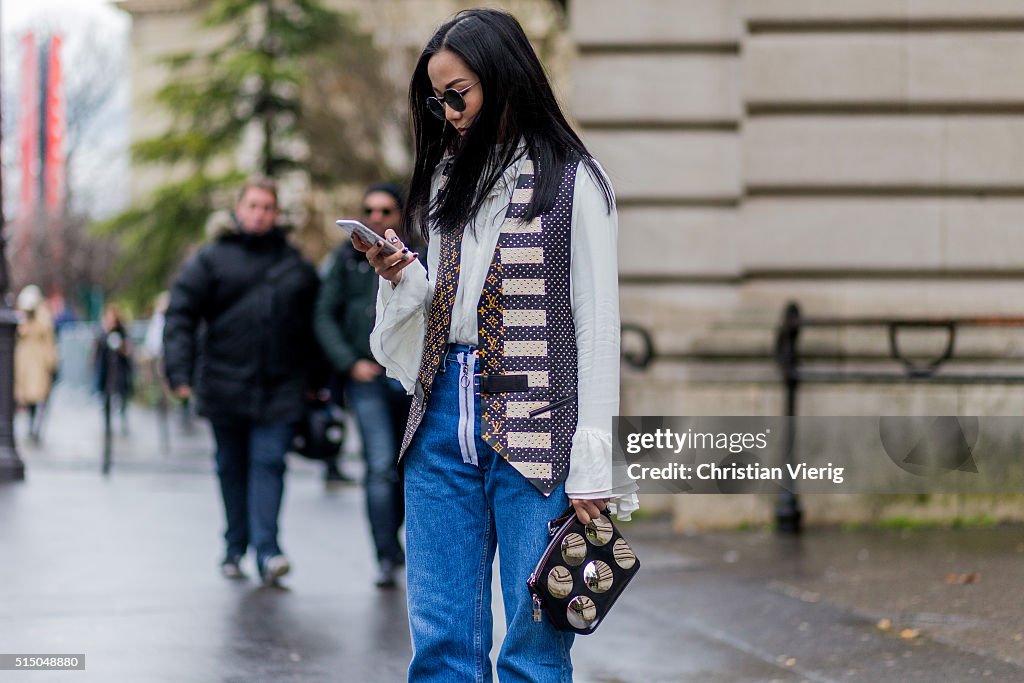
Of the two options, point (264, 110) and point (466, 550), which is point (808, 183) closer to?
point (466, 550)

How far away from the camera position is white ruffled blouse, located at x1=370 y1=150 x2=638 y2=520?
3.62 metres

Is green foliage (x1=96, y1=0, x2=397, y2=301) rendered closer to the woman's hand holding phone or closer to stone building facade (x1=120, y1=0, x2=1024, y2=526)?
stone building facade (x1=120, y1=0, x2=1024, y2=526)

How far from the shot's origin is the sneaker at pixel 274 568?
7625mm

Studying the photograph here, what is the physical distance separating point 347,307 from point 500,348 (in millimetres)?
4459

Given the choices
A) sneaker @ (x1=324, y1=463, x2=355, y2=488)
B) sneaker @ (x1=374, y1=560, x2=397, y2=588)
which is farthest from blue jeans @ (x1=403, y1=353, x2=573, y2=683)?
sneaker @ (x1=324, y1=463, x2=355, y2=488)

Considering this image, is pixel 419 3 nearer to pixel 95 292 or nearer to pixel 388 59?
pixel 388 59

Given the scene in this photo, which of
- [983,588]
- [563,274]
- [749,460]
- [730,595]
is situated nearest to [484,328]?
[563,274]

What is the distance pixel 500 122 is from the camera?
3.81 metres

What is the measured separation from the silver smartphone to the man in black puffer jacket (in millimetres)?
4309

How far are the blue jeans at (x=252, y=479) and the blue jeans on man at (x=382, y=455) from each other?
17.6 inches

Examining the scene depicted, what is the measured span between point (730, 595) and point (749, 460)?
2.23 metres

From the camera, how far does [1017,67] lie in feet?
31.6

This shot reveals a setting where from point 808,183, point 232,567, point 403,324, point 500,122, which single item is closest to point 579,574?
point 403,324

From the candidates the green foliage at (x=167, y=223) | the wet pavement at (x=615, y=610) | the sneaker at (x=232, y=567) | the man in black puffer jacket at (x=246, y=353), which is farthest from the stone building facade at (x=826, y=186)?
the green foliage at (x=167, y=223)
